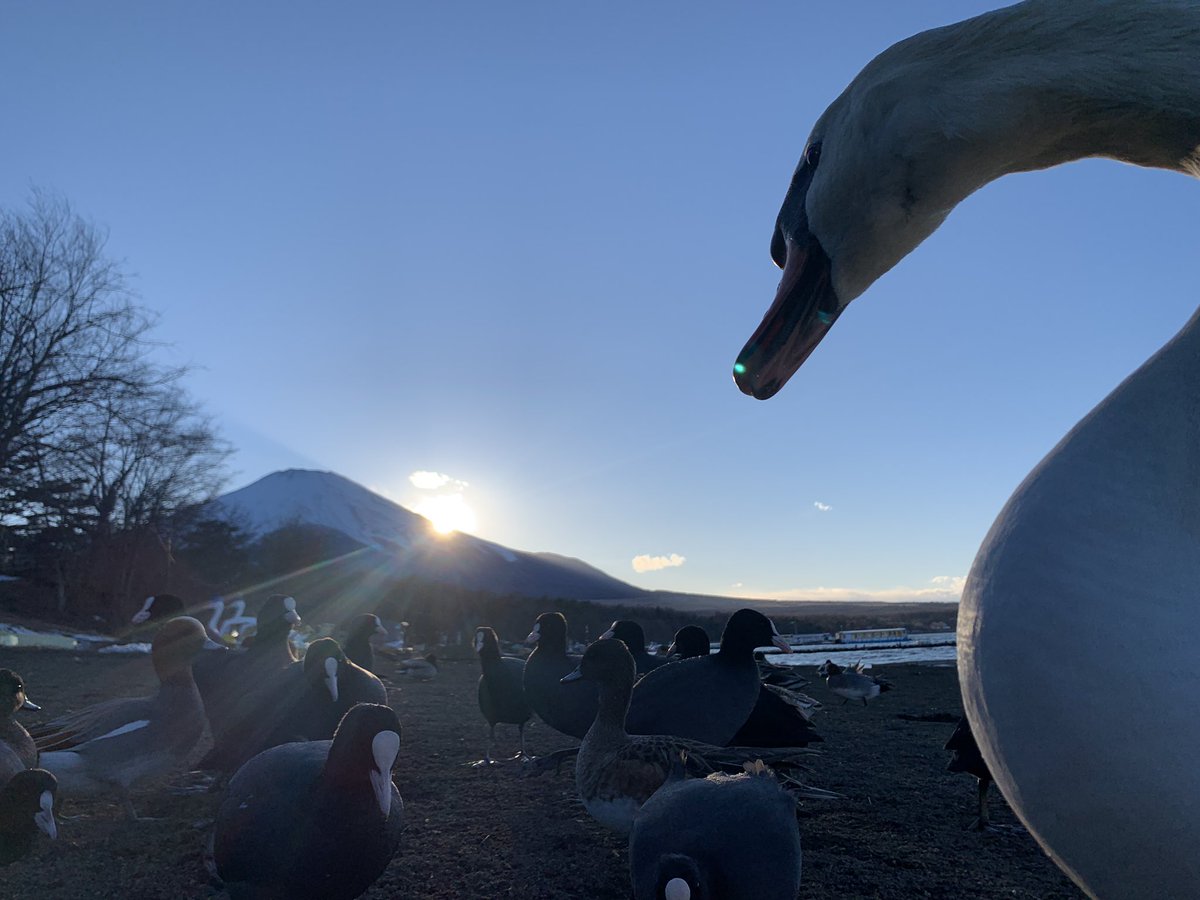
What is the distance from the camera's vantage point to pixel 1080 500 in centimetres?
136

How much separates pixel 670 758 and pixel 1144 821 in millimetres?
3687

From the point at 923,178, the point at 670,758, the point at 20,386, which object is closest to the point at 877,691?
the point at 670,758

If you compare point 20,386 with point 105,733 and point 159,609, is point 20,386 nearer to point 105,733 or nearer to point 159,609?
point 159,609

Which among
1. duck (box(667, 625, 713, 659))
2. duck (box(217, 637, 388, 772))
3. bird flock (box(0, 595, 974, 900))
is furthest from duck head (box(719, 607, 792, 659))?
duck (box(217, 637, 388, 772))

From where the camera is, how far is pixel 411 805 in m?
5.74

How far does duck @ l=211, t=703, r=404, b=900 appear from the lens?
3430 millimetres

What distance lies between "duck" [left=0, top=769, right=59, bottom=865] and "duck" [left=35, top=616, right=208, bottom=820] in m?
1.00

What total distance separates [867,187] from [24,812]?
5.60 meters

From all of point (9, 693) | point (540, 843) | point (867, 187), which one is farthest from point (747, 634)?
point (9, 693)

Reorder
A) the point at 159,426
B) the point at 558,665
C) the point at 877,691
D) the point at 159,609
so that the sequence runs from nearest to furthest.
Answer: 1. the point at 558,665
2. the point at 159,609
3. the point at 877,691
4. the point at 159,426

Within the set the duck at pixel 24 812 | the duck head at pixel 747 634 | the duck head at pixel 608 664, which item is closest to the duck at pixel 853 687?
the duck head at pixel 747 634

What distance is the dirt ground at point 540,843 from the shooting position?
4.11 m

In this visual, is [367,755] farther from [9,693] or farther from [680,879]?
[9,693]

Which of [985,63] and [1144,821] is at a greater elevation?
[985,63]
